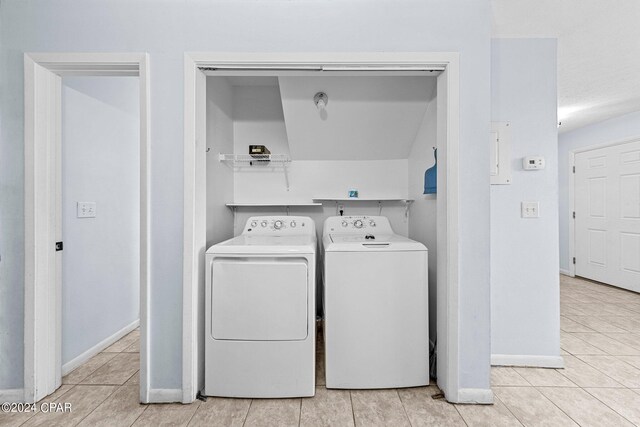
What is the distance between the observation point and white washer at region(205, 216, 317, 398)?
1.76m

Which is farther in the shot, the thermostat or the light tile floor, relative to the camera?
the thermostat

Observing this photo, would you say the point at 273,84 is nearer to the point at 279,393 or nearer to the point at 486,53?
the point at 486,53

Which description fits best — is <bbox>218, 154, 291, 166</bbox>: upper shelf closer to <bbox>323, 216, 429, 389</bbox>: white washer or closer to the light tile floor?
<bbox>323, 216, 429, 389</bbox>: white washer

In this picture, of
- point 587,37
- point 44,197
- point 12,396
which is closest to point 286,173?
point 44,197

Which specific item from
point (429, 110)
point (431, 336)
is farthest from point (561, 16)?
point (431, 336)

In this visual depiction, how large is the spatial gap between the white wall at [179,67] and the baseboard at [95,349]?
0.36 metres

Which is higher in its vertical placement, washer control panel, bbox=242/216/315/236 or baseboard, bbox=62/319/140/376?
washer control panel, bbox=242/216/315/236

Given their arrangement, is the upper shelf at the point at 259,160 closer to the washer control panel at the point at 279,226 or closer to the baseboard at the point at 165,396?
the washer control panel at the point at 279,226

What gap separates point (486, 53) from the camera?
5.68 ft

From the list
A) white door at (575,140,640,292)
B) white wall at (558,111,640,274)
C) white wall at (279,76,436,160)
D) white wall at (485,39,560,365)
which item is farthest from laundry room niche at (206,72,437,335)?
white wall at (558,111,640,274)

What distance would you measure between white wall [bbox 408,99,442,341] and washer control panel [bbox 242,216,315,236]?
0.90 m

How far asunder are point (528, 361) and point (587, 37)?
2.42m

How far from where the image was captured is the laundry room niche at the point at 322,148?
7.74 ft

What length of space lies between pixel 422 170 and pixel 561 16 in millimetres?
1291
